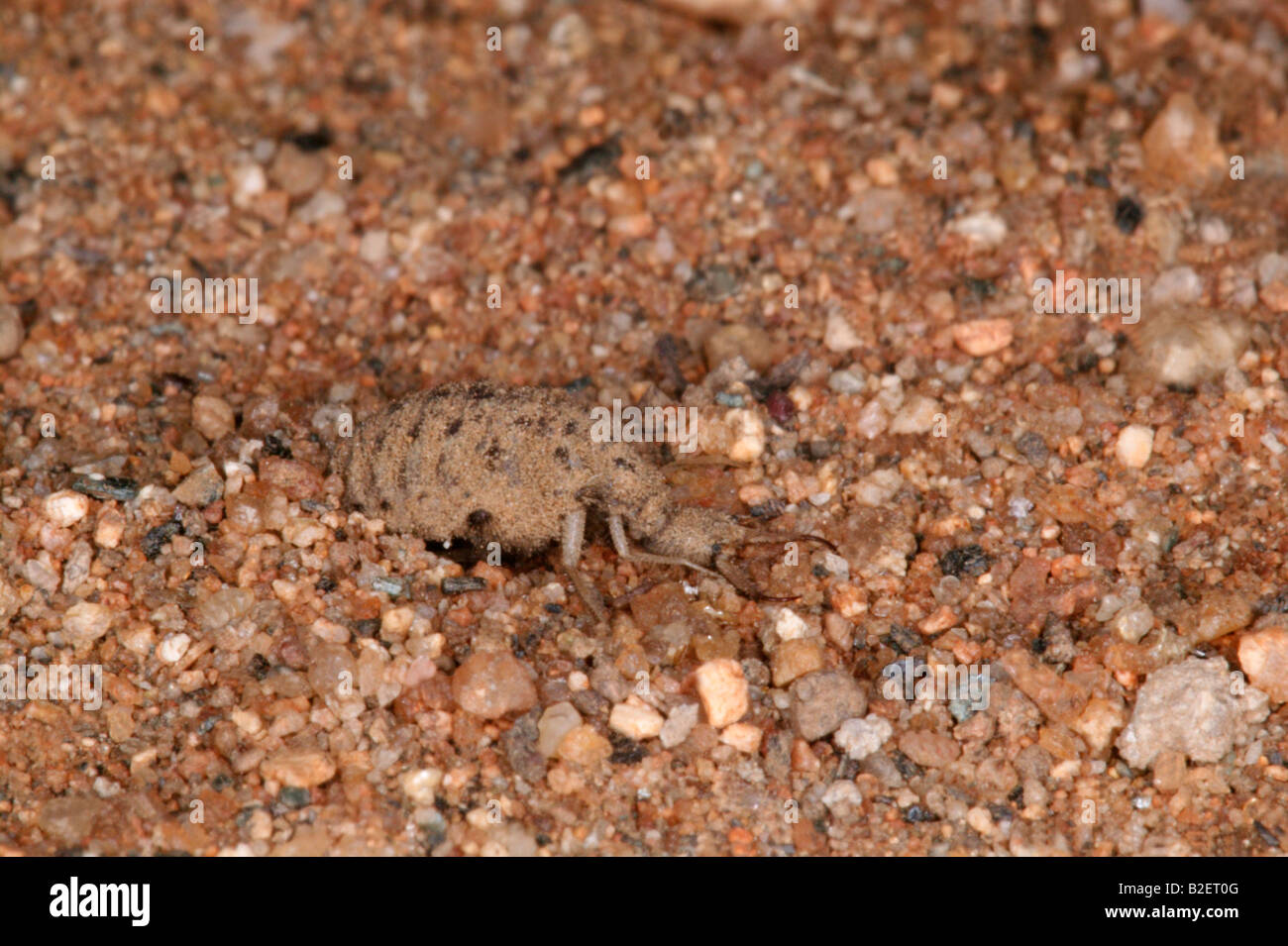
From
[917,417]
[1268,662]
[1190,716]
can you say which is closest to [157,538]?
[917,417]

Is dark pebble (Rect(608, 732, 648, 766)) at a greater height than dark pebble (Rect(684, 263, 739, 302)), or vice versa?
dark pebble (Rect(684, 263, 739, 302))

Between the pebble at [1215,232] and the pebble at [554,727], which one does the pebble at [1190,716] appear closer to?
the pebble at [554,727]

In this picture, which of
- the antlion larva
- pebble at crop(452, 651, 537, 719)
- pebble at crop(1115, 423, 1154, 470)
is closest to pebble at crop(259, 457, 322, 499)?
the antlion larva

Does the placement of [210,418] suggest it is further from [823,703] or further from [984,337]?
[984,337]

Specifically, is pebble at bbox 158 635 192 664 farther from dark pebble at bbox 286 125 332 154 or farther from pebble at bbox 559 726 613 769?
dark pebble at bbox 286 125 332 154

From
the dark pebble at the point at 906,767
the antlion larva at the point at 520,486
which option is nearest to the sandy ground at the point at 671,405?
the dark pebble at the point at 906,767

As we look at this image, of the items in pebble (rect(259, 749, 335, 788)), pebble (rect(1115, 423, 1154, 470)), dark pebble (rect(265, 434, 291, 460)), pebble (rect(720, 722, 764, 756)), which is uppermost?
dark pebble (rect(265, 434, 291, 460))
